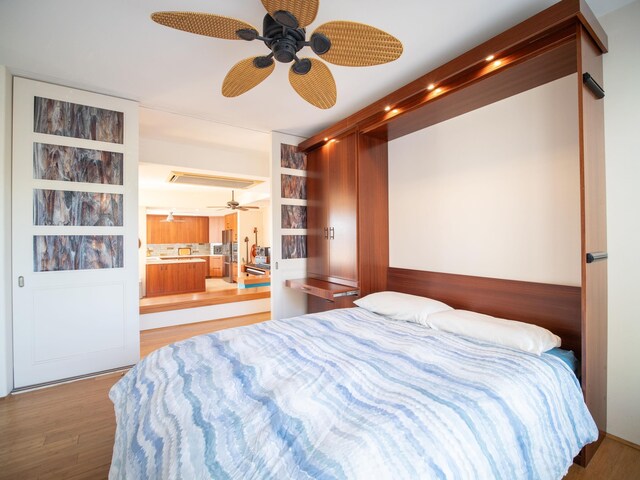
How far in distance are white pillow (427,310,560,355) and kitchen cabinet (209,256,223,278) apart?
30.2ft

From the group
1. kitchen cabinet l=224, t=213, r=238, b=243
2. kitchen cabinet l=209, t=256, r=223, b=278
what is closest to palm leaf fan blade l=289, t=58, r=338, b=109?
kitchen cabinet l=224, t=213, r=238, b=243

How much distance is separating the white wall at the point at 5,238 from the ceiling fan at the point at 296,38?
205cm

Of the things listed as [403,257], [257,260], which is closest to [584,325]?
[403,257]

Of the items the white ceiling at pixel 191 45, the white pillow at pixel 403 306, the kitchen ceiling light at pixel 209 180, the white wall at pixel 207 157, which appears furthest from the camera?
the kitchen ceiling light at pixel 209 180

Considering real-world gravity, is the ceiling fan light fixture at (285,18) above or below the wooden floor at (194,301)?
above

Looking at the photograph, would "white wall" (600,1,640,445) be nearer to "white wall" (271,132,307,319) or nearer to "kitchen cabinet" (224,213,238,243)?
"white wall" (271,132,307,319)

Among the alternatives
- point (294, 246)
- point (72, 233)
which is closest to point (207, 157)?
point (294, 246)

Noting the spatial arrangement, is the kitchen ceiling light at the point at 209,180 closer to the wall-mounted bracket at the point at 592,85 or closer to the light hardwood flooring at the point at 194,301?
the light hardwood flooring at the point at 194,301

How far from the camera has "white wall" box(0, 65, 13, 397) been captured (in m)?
2.34

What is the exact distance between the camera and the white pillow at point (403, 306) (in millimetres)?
2232

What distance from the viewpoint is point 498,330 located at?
5.77 ft

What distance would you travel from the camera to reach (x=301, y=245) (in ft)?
13.2

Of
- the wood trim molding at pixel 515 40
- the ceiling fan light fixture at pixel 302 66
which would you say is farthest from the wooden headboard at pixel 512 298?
the ceiling fan light fixture at pixel 302 66

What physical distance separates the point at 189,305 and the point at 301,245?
6.93 feet
